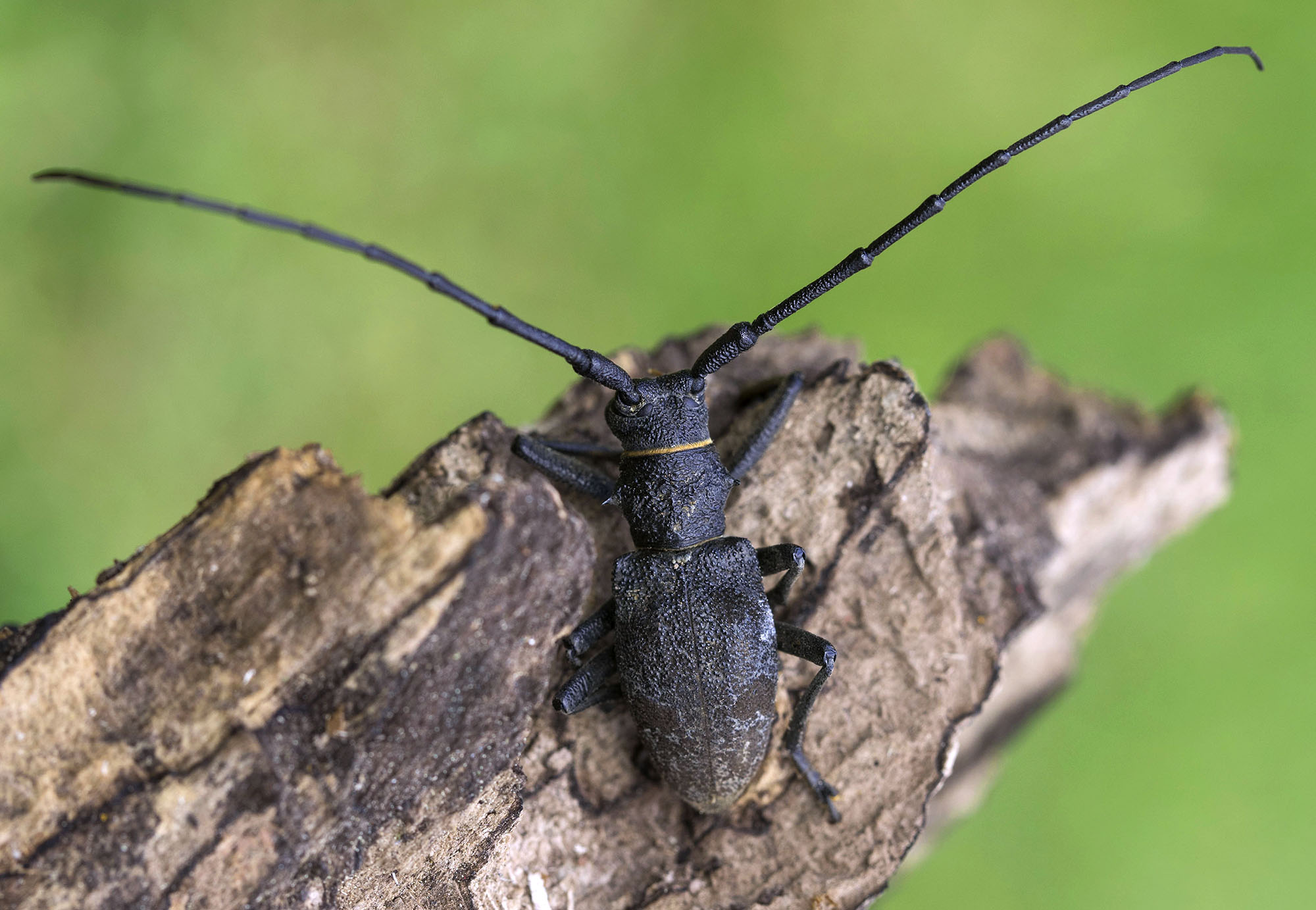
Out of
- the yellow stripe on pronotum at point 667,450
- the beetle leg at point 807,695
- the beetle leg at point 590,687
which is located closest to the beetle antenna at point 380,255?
the yellow stripe on pronotum at point 667,450

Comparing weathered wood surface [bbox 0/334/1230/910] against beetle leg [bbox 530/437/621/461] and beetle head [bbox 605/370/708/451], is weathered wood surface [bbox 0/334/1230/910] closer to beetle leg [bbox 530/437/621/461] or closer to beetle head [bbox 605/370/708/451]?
beetle leg [bbox 530/437/621/461]

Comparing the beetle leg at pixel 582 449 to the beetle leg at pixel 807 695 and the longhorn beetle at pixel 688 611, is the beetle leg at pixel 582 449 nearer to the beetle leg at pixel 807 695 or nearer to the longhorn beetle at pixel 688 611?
the longhorn beetle at pixel 688 611

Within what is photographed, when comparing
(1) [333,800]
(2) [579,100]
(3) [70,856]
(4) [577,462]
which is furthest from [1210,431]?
(3) [70,856]

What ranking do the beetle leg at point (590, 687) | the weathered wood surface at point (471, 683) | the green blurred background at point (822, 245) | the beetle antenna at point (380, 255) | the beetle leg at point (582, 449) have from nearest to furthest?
the beetle antenna at point (380, 255) < the weathered wood surface at point (471, 683) < the beetle leg at point (590, 687) < the beetle leg at point (582, 449) < the green blurred background at point (822, 245)

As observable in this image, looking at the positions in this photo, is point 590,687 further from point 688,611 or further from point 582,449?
point 582,449

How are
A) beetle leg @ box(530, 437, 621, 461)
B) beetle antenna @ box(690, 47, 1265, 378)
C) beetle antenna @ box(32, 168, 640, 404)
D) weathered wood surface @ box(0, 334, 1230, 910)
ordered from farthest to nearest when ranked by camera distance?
beetle leg @ box(530, 437, 621, 461) < beetle antenna @ box(690, 47, 1265, 378) < weathered wood surface @ box(0, 334, 1230, 910) < beetle antenna @ box(32, 168, 640, 404)

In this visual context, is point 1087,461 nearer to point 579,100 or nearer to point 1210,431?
point 1210,431

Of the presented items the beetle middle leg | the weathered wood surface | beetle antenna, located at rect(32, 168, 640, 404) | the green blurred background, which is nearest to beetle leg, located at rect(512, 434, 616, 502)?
the weathered wood surface
